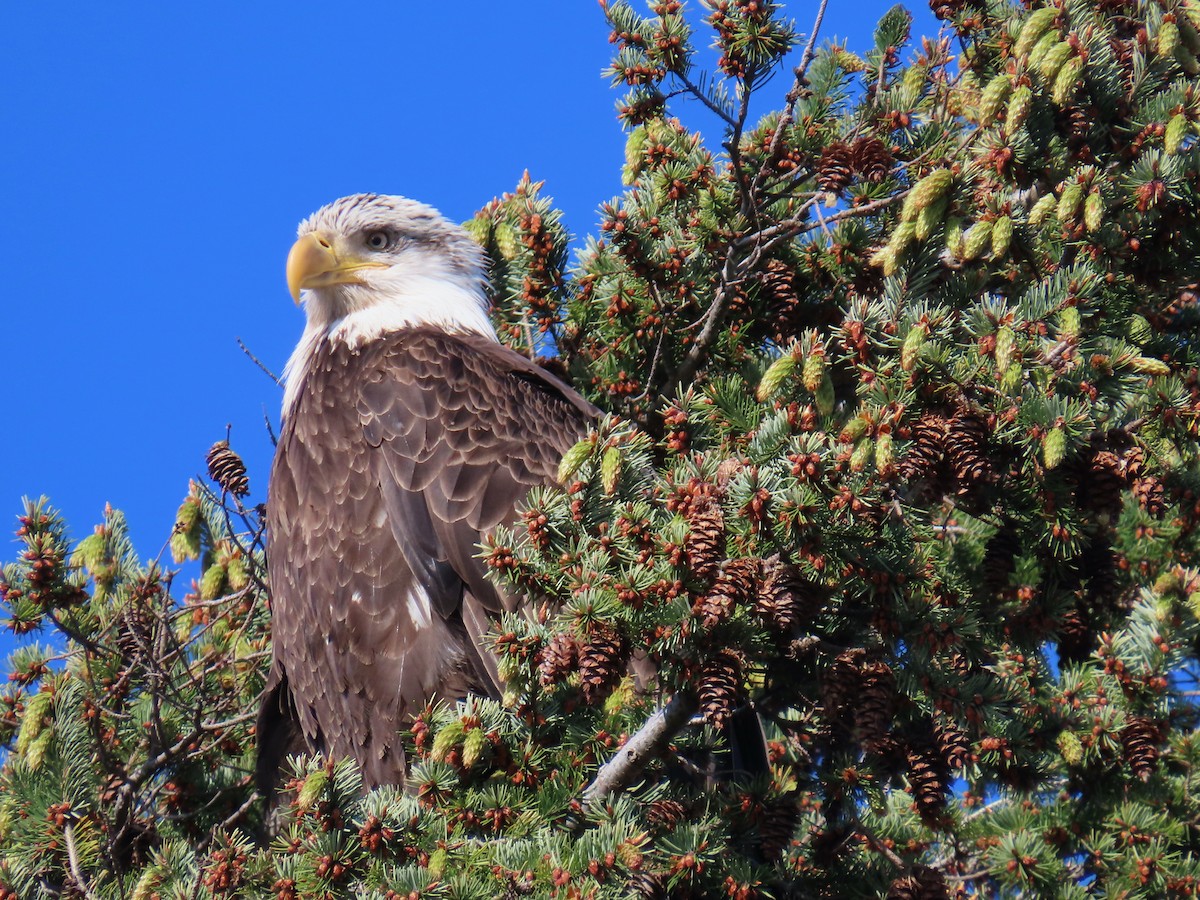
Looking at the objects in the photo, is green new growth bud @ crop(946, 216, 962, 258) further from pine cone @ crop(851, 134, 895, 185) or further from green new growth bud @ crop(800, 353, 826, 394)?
green new growth bud @ crop(800, 353, 826, 394)

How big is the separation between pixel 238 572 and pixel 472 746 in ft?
6.65

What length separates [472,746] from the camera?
257cm

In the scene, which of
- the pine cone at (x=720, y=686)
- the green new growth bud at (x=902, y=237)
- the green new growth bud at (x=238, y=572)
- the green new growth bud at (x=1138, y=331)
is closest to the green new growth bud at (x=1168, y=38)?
the green new growth bud at (x=1138, y=331)

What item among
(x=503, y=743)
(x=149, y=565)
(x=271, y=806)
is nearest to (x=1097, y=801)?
(x=503, y=743)

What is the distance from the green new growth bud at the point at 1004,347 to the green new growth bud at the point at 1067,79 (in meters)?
0.90

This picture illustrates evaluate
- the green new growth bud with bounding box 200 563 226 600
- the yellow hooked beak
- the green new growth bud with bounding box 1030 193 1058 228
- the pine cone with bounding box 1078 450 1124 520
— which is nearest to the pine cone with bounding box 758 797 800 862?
the pine cone with bounding box 1078 450 1124 520

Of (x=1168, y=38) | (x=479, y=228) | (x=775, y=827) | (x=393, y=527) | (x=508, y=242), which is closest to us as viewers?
(x=775, y=827)

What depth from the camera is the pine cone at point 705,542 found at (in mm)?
2361

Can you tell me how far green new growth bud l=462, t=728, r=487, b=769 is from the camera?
2568mm

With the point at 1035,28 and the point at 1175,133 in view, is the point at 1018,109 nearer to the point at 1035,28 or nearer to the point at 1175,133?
the point at 1035,28

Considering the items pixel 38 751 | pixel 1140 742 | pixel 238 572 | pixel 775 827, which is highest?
pixel 238 572

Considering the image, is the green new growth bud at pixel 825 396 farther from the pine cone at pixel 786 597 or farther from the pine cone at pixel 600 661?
the pine cone at pixel 600 661

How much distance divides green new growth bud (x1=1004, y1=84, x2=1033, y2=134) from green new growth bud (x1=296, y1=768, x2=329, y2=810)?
7.61 ft

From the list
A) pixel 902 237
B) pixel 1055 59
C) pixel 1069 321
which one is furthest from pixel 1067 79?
pixel 1069 321
